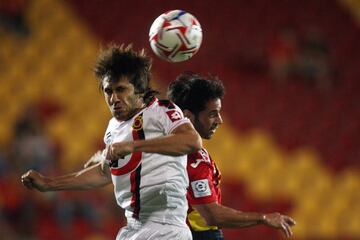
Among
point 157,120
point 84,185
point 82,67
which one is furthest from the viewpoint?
point 82,67

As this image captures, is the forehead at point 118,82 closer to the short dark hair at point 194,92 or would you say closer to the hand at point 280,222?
the short dark hair at point 194,92

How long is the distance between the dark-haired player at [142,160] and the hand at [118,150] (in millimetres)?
295

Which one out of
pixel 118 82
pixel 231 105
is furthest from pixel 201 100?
pixel 231 105

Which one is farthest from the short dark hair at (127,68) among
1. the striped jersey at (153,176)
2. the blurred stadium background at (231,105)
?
the blurred stadium background at (231,105)

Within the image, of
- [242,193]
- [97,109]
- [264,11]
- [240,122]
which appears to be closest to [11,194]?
[97,109]

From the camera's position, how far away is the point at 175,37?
4.46 meters

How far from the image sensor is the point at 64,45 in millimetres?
11781

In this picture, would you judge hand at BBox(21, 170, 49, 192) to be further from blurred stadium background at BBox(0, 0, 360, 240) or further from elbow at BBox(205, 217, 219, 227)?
blurred stadium background at BBox(0, 0, 360, 240)

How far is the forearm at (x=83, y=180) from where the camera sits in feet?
14.4

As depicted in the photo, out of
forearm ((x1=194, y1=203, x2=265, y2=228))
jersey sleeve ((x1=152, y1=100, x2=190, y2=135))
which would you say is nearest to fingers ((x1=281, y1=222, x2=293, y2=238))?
forearm ((x1=194, y1=203, x2=265, y2=228))

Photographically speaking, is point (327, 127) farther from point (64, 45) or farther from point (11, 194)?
point (11, 194)

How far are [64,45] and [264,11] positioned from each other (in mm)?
3697

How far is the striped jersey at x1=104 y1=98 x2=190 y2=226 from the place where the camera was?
404cm

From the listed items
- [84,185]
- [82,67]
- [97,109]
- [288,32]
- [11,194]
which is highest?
[288,32]
